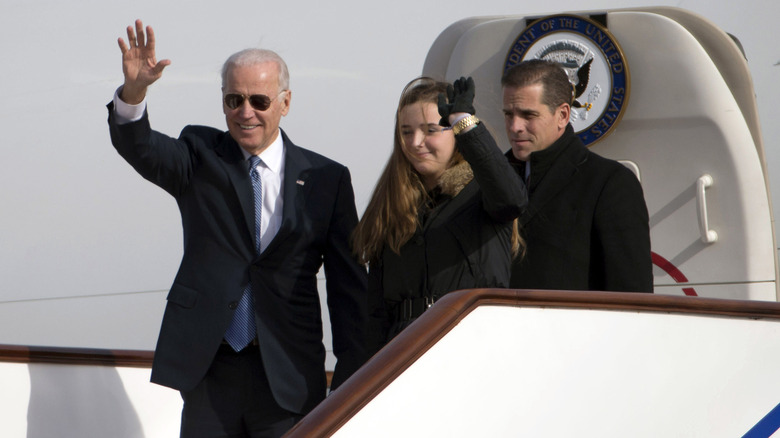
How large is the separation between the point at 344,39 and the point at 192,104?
636 millimetres

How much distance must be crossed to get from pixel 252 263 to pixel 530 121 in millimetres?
773

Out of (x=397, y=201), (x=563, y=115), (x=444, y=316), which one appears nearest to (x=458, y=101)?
(x=397, y=201)

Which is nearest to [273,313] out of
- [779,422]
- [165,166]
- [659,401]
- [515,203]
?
[165,166]

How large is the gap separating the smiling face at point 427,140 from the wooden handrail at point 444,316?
32 centimetres

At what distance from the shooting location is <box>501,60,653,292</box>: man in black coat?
2.48 metres

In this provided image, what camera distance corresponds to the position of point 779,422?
2369 mm

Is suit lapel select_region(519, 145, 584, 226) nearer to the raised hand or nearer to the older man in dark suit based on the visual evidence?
the older man in dark suit

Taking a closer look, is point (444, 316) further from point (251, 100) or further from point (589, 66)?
point (589, 66)

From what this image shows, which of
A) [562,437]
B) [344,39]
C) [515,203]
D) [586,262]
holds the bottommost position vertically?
[562,437]

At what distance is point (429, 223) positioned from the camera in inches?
90.2

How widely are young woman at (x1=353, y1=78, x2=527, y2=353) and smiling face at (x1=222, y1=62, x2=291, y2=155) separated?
0.31 metres

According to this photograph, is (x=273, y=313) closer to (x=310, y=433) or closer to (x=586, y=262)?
(x=310, y=433)

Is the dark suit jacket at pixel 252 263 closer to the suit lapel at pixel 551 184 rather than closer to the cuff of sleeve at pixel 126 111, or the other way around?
the cuff of sleeve at pixel 126 111

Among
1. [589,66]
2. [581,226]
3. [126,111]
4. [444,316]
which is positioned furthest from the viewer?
[589,66]
